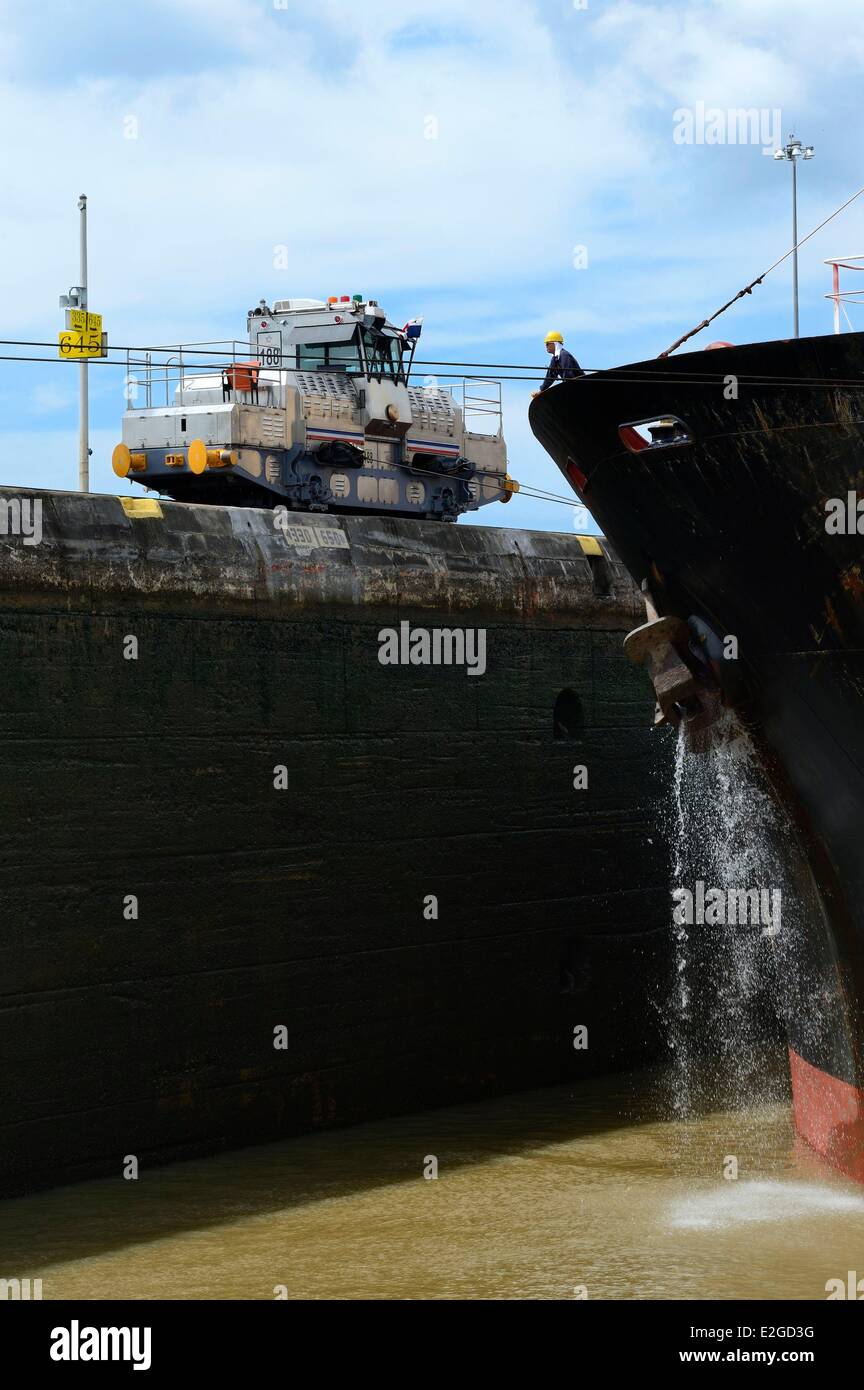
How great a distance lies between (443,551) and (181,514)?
261 centimetres

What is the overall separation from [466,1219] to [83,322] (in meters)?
22.5

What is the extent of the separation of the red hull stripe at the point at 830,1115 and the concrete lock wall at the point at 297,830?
2.84 metres

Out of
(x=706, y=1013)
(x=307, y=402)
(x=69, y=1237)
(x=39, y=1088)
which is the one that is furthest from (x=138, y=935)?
(x=307, y=402)

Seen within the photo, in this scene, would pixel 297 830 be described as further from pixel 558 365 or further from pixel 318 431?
pixel 318 431

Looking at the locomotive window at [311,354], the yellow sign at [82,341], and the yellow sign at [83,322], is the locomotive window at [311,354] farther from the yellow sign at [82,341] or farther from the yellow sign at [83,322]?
the yellow sign at [83,322]

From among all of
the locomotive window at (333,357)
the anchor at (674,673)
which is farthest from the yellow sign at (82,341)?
the anchor at (674,673)

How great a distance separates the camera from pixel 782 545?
10.3 metres

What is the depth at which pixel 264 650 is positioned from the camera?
1241cm

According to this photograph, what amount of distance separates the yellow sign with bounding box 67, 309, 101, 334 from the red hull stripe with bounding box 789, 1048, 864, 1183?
21.5m

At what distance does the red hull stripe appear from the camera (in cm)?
1076

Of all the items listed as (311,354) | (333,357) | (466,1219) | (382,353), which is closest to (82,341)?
(311,354)

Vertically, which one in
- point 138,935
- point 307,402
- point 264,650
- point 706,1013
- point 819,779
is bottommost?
point 706,1013
